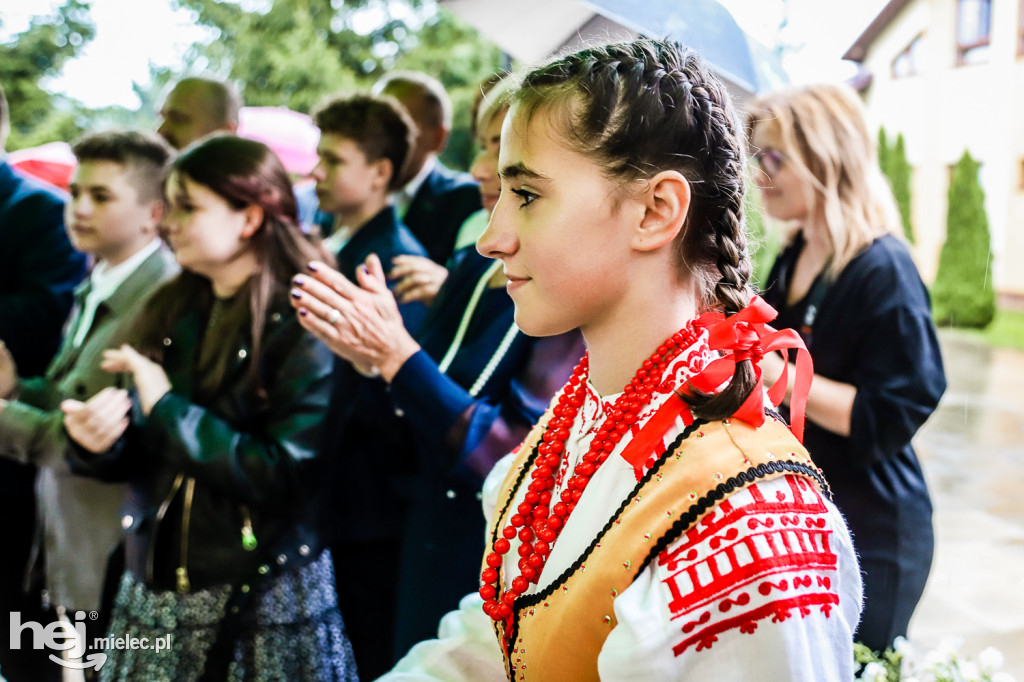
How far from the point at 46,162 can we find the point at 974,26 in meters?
2.46

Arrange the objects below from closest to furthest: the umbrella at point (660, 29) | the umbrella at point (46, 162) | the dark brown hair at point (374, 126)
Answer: the umbrella at point (660, 29) < the dark brown hair at point (374, 126) < the umbrella at point (46, 162)

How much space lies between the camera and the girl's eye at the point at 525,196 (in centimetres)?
87

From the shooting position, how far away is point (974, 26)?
175 cm

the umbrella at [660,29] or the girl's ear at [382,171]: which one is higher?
the umbrella at [660,29]

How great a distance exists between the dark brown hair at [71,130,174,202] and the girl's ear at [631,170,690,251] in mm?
1666

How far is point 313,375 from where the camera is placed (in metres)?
1.74

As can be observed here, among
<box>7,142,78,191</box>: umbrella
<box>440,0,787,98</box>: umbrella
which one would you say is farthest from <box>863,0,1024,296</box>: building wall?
<box>7,142,78,191</box>: umbrella

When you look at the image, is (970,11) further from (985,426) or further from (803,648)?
(803,648)

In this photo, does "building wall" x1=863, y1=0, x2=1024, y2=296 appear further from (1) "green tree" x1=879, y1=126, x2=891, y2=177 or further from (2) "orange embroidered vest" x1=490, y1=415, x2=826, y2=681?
(2) "orange embroidered vest" x1=490, y1=415, x2=826, y2=681

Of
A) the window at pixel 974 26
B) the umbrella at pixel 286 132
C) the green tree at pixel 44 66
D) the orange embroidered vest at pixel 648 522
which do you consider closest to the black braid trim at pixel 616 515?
the orange embroidered vest at pixel 648 522

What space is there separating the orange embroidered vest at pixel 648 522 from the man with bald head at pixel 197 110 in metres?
1.88

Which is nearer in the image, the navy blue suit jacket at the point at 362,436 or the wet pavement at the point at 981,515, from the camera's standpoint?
the navy blue suit jacket at the point at 362,436

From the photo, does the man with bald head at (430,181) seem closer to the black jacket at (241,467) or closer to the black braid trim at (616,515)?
the black jacket at (241,467)

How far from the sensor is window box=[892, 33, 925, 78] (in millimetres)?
1751
